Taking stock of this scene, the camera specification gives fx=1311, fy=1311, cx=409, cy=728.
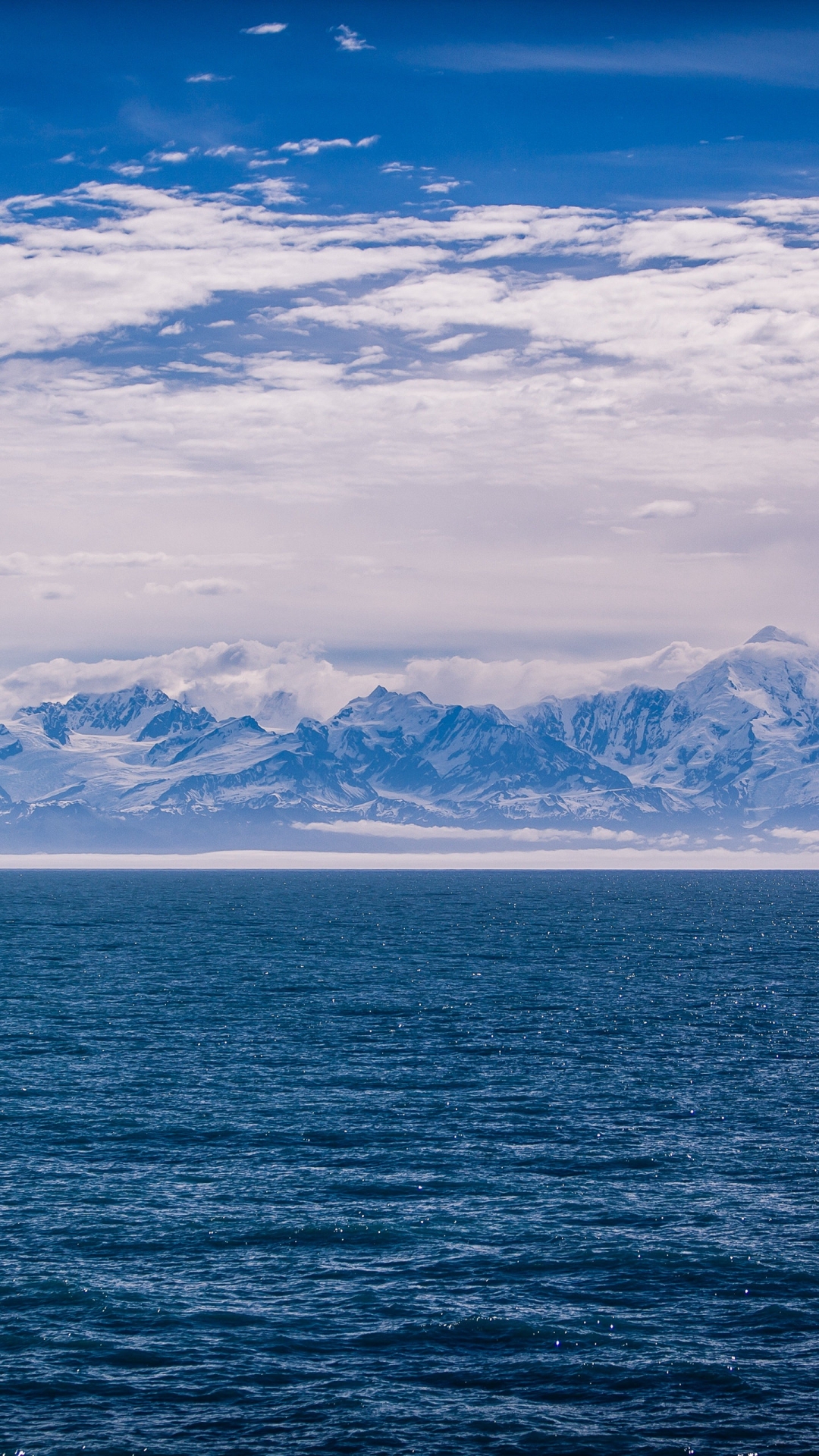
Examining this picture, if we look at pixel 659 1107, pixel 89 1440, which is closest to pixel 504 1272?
pixel 89 1440

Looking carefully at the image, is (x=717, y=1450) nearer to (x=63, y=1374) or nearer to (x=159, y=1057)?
(x=63, y=1374)

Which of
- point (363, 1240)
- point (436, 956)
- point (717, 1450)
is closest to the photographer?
point (717, 1450)

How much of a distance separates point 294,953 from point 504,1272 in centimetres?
13785

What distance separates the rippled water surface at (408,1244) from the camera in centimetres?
3456

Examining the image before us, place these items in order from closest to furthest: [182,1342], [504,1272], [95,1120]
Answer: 1. [182,1342]
2. [504,1272]
3. [95,1120]

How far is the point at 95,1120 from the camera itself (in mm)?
66438

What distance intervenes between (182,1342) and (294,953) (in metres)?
143

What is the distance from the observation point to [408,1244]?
156 feet

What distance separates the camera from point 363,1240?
47875 millimetres

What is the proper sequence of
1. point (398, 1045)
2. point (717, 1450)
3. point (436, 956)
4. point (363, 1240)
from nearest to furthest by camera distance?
point (717, 1450) < point (363, 1240) < point (398, 1045) < point (436, 956)

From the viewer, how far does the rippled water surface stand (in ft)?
113

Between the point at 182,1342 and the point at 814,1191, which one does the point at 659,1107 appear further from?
the point at 182,1342

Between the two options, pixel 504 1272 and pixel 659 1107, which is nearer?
pixel 504 1272

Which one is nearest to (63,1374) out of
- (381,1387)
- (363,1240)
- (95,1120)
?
(381,1387)
